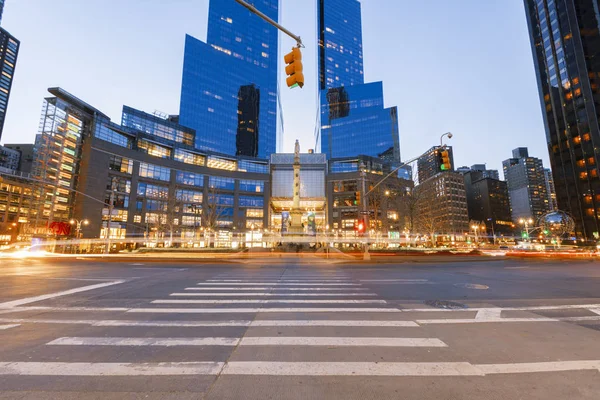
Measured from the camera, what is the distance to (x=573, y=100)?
Result: 72375mm

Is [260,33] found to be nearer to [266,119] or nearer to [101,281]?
[266,119]

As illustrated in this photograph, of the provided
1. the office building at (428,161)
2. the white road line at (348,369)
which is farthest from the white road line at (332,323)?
the office building at (428,161)

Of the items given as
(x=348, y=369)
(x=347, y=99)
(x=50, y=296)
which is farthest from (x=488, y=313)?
(x=347, y=99)

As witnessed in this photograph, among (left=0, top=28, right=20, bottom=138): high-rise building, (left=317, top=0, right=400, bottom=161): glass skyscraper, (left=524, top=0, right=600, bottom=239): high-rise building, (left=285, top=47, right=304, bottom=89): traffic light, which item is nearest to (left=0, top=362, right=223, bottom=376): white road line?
(left=285, top=47, right=304, bottom=89): traffic light

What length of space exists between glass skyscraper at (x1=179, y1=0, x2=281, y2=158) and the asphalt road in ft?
369

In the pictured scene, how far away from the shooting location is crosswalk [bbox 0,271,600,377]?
3.61m

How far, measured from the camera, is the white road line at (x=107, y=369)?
3.46m

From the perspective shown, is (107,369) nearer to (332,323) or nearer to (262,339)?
(262,339)

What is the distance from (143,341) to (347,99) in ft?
518

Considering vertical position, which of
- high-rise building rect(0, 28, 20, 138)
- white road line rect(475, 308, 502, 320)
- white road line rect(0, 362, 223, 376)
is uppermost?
high-rise building rect(0, 28, 20, 138)

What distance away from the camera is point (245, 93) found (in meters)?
130

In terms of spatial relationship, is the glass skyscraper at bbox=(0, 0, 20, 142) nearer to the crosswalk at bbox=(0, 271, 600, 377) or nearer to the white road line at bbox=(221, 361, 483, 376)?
the crosswalk at bbox=(0, 271, 600, 377)

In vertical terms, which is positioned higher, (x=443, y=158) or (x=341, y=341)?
(x=443, y=158)

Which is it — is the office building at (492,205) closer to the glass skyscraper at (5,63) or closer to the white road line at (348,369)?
the white road line at (348,369)
